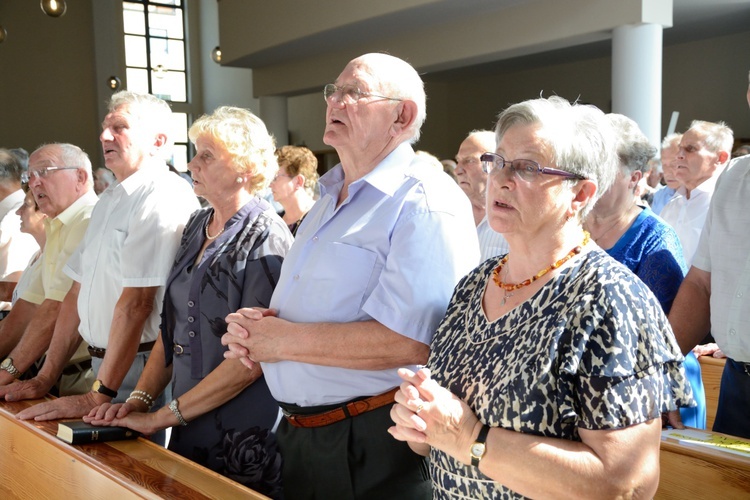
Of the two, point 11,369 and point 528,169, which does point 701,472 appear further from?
point 11,369

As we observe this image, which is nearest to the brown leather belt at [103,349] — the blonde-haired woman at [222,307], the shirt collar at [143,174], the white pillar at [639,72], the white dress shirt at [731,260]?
the blonde-haired woman at [222,307]

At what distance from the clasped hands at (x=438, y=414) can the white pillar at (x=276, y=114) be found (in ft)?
45.4

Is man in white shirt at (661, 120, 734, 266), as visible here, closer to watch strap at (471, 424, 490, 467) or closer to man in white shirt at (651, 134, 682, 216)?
man in white shirt at (651, 134, 682, 216)

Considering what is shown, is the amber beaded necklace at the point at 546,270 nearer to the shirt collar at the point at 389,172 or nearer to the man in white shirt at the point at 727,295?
the shirt collar at the point at 389,172

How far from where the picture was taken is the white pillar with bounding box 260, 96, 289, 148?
15.0m

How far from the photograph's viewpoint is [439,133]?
688 inches

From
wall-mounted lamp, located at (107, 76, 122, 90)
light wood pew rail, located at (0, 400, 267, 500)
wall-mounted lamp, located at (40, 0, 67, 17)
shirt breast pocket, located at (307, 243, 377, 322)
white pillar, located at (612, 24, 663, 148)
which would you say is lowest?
light wood pew rail, located at (0, 400, 267, 500)

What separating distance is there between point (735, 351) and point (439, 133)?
1549 centimetres

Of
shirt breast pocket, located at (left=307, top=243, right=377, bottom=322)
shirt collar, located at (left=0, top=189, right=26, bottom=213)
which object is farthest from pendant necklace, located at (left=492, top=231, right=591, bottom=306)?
shirt collar, located at (left=0, top=189, right=26, bottom=213)

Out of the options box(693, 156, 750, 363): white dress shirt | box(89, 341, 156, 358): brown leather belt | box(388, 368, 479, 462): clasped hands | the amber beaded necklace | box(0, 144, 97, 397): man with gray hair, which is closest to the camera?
box(388, 368, 479, 462): clasped hands

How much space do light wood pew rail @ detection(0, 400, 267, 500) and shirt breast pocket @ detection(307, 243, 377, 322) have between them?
0.48 metres

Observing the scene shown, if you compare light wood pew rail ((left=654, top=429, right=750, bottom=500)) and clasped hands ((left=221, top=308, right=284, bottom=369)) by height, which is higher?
clasped hands ((left=221, top=308, right=284, bottom=369))

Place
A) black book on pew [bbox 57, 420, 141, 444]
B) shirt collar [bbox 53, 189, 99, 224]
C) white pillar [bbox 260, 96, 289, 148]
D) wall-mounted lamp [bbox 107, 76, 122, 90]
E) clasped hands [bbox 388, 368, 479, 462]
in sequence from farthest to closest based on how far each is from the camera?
1. wall-mounted lamp [bbox 107, 76, 122, 90]
2. white pillar [bbox 260, 96, 289, 148]
3. shirt collar [bbox 53, 189, 99, 224]
4. black book on pew [bbox 57, 420, 141, 444]
5. clasped hands [bbox 388, 368, 479, 462]

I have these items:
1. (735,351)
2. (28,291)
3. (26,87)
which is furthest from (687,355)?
(26,87)
